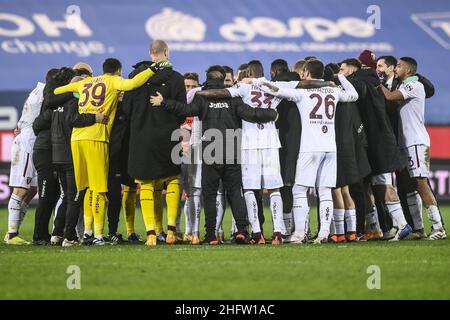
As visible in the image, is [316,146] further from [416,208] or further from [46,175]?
[46,175]

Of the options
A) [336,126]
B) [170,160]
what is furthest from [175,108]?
[336,126]

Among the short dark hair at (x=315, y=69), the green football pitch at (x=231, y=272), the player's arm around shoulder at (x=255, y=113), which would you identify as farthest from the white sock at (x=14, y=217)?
the short dark hair at (x=315, y=69)

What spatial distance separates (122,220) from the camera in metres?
18.0

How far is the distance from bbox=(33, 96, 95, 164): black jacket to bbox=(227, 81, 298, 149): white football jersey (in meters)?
1.93

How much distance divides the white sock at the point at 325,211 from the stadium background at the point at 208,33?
39.3 feet

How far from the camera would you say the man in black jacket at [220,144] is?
38.2 feet

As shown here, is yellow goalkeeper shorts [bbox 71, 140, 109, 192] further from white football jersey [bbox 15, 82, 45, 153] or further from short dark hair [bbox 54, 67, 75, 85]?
white football jersey [bbox 15, 82, 45, 153]

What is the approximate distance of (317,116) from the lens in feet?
38.0

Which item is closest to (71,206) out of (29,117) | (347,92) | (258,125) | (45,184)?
(45,184)

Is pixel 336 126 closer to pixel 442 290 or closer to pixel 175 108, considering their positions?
pixel 175 108

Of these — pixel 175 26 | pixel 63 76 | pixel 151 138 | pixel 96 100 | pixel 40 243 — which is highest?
pixel 175 26

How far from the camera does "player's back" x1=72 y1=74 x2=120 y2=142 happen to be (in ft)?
38.1

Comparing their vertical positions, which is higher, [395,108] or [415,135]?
[395,108]

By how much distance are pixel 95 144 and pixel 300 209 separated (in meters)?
2.49
